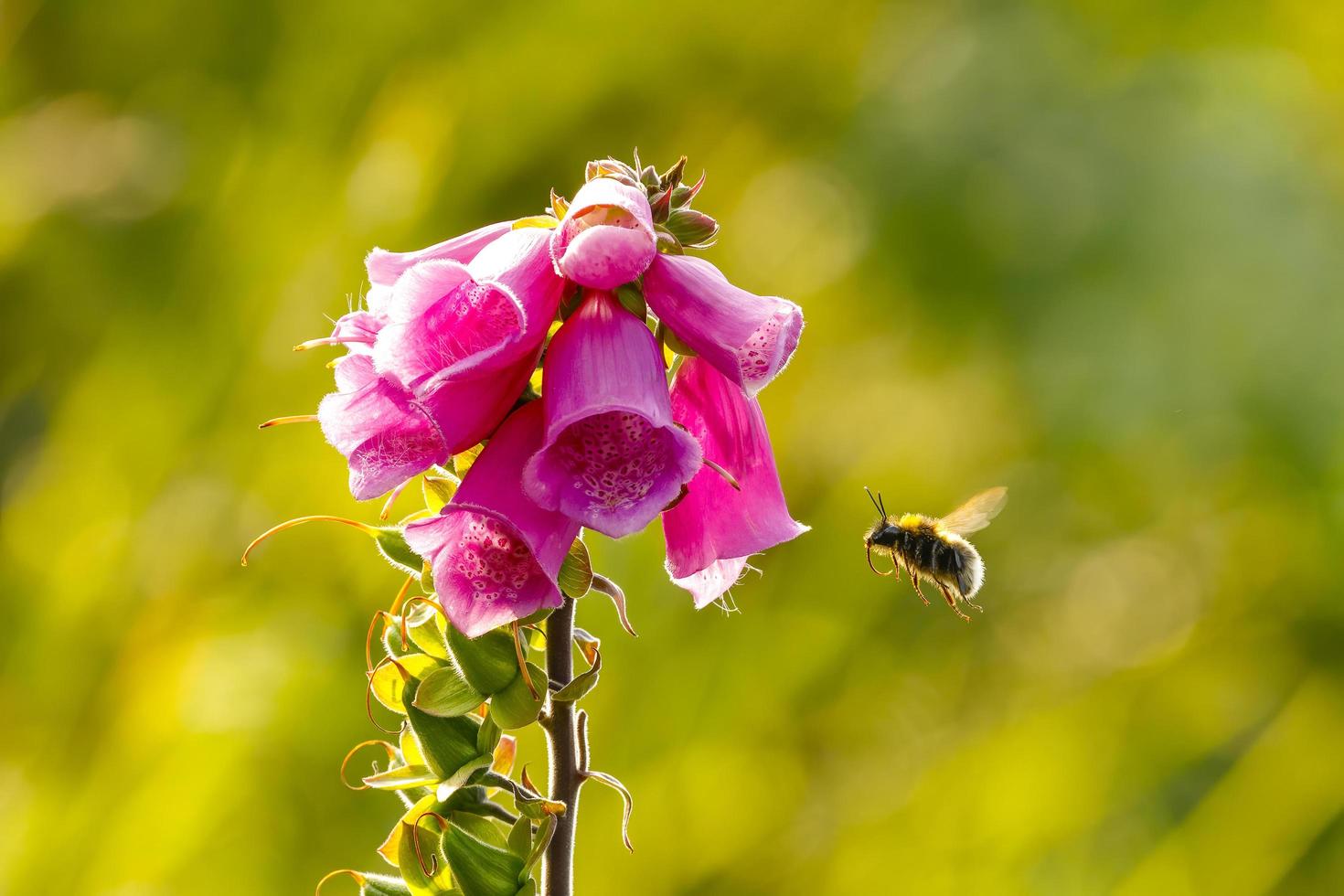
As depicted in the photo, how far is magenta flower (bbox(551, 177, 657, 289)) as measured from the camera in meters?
0.53

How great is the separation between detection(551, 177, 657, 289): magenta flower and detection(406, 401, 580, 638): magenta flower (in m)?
0.09

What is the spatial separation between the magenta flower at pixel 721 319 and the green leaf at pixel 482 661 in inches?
6.6

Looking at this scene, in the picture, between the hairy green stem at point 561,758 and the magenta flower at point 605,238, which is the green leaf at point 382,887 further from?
the magenta flower at point 605,238

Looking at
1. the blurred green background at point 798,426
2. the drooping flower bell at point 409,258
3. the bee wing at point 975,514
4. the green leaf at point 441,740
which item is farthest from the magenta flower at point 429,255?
the blurred green background at point 798,426

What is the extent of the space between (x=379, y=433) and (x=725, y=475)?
166 millimetres

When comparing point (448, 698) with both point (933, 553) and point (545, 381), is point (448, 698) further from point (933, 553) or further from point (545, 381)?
point (933, 553)

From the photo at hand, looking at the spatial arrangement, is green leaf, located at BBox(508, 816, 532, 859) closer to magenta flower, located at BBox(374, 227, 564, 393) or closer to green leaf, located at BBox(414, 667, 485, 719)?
green leaf, located at BBox(414, 667, 485, 719)

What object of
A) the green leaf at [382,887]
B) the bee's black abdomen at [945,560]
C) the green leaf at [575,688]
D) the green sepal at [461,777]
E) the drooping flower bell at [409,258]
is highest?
the bee's black abdomen at [945,560]

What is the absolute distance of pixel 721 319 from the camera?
1.83 feet

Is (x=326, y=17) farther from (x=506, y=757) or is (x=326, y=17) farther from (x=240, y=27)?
(x=506, y=757)

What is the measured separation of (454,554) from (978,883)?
1372 millimetres

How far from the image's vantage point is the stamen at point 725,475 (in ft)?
1.78

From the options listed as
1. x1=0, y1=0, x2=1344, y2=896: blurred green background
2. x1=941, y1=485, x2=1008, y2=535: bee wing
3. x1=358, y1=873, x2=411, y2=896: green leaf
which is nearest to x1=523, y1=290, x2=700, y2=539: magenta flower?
x1=358, y1=873, x2=411, y2=896: green leaf

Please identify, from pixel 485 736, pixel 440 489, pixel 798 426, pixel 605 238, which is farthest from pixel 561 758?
pixel 798 426
